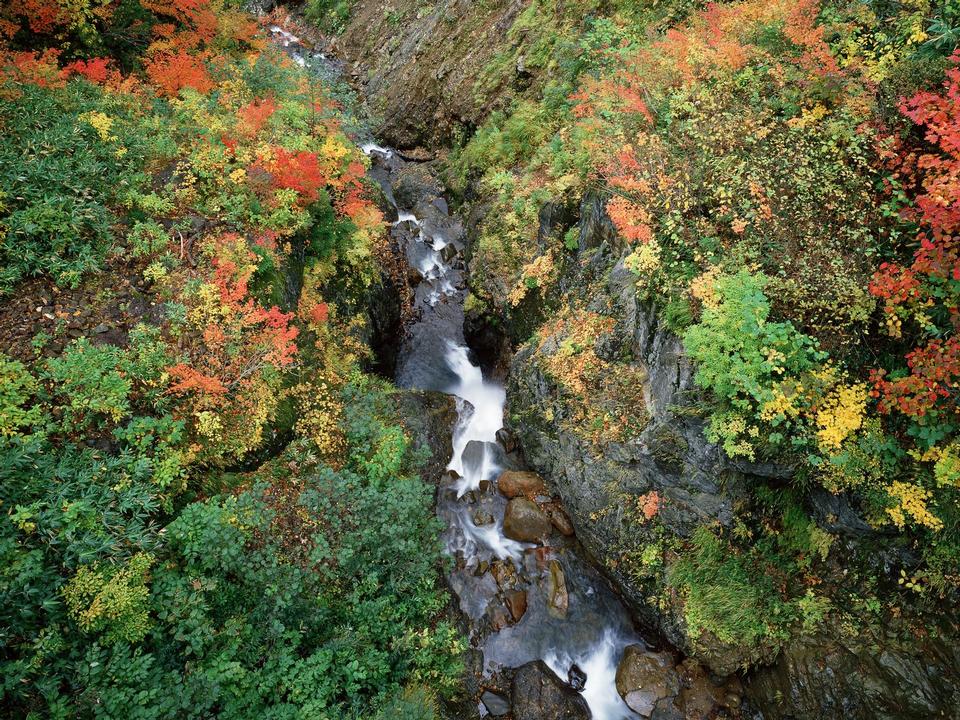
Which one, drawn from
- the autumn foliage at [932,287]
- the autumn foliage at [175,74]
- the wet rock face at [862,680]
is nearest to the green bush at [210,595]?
the wet rock face at [862,680]

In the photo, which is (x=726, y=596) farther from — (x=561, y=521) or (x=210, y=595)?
(x=210, y=595)

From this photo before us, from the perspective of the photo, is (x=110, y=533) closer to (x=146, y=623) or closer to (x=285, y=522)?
(x=146, y=623)

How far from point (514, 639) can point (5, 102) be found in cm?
Result: 1467

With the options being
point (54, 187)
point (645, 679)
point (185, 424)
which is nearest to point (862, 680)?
point (645, 679)

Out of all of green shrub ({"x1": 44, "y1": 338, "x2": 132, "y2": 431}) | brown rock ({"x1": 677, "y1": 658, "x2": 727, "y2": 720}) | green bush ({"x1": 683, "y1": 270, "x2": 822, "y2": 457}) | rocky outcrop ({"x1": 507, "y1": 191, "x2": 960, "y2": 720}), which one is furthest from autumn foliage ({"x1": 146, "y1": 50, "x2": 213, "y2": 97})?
brown rock ({"x1": 677, "y1": 658, "x2": 727, "y2": 720})

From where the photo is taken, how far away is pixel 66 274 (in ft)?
29.5

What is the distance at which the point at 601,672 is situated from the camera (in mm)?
9273

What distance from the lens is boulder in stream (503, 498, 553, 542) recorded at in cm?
1073

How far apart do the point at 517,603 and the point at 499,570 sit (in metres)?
0.72

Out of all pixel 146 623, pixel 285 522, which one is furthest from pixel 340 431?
pixel 146 623

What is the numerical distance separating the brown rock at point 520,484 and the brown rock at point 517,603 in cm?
207

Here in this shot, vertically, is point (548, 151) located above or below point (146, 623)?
above

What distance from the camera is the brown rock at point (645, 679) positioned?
8.67 m

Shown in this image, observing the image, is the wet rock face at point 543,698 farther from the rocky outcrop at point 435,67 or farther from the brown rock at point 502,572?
the rocky outcrop at point 435,67
